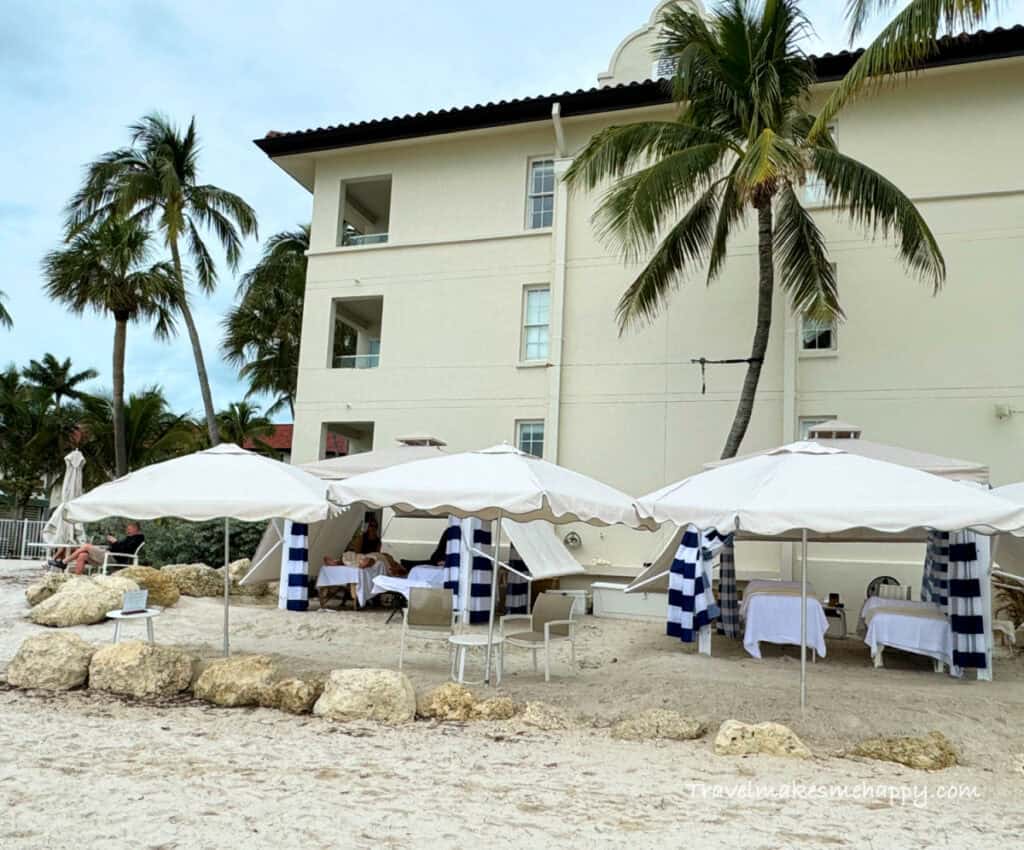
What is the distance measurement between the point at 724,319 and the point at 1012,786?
10.6m

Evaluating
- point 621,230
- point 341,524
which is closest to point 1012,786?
point 621,230

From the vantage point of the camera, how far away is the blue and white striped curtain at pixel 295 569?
12.9 metres

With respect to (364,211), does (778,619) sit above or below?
below

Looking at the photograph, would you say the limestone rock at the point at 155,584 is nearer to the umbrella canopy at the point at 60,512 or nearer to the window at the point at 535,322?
the umbrella canopy at the point at 60,512

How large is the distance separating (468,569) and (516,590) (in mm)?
1289

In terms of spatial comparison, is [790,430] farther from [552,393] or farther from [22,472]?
[22,472]

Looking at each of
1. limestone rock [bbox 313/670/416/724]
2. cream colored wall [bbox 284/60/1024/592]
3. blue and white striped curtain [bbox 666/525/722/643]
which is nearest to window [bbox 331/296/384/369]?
cream colored wall [bbox 284/60/1024/592]

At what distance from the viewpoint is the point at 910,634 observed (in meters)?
9.84

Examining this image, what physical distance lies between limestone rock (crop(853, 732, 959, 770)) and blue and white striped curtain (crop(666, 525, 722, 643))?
12.2 ft

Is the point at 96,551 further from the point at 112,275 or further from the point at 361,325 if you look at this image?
the point at 112,275

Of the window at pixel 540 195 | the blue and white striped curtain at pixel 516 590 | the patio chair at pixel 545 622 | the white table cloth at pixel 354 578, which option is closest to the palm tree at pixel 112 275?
the window at pixel 540 195

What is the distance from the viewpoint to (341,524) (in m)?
15.5

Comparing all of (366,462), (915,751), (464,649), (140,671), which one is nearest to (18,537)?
(366,462)

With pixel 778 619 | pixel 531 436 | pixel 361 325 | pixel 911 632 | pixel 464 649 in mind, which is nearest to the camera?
pixel 464 649
